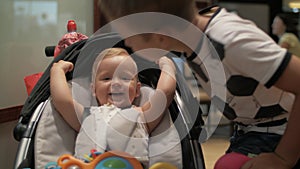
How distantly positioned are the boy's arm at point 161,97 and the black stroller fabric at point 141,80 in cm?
4

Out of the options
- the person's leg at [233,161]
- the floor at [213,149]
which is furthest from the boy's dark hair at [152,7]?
the floor at [213,149]

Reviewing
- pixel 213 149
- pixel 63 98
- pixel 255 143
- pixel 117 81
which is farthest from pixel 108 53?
pixel 213 149

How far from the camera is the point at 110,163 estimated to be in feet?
3.62

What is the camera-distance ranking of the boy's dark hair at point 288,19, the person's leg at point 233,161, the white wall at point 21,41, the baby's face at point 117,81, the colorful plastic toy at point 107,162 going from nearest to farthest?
the person's leg at point 233,161
the colorful plastic toy at point 107,162
the baby's face at point 117,81
the white wall at point 21,41
the boy's dark hair at point 288,19

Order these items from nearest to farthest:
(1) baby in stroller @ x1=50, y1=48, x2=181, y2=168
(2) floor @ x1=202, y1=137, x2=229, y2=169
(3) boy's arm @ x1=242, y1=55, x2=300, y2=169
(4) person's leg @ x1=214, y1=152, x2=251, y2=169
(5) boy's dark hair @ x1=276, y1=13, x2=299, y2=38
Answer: (3) boy's arm @ x1=242, y1=55, x2=300, y2=169
(4) person's leg @ x1=214, y1=152, x2=251, y2=169
(1) baby in stroller @ x1=50, y1=48, x2=181, y2=168
(2) floor @ x1=202, y1=137, x2=229, y2=169
(5) boy's dark hair @ x1=276, y1=13, x2=299, y2=38

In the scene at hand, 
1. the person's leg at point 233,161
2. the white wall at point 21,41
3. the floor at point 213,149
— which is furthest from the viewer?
the floor at point 213,149

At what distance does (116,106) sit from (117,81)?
78 millimetres

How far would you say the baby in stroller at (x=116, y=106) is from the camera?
4.08ft

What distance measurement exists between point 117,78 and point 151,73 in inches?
6.7

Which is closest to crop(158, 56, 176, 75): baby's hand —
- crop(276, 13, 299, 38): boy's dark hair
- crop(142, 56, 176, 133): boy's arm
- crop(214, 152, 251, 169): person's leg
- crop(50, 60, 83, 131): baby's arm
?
crop(142, 56, 176, 133): boy's arm

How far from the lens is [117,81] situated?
1362 mm

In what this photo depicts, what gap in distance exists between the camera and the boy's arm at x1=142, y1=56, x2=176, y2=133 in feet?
4.23

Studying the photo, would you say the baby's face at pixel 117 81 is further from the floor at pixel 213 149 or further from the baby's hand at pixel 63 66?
the floor at pixel 213 149

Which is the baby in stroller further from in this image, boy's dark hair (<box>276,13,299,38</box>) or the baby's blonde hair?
boy's dark hair (<box>276,13,299,38</box>)
